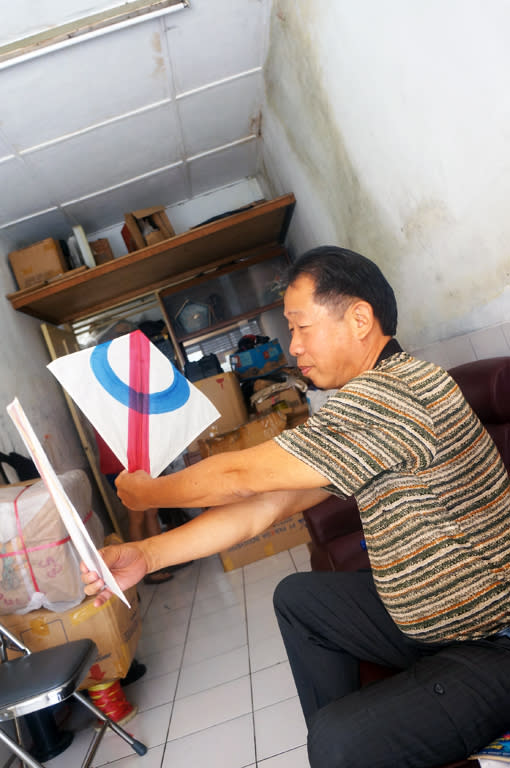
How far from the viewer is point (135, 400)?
3.79 ft

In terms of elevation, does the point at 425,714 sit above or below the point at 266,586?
above

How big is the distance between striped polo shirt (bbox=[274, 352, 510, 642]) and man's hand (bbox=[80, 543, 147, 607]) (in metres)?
0.36

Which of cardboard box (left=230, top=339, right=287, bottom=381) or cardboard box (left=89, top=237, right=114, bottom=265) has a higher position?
cardboard box (left=89, top=237, right=114, bottom=265)

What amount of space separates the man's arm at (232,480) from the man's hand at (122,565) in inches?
3.7

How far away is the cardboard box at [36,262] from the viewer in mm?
4035

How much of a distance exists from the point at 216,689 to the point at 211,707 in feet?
0.39

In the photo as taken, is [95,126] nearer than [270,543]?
Yes

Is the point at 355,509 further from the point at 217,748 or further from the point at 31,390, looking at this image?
the point at 31,390

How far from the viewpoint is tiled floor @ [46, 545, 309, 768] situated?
1.86 metres

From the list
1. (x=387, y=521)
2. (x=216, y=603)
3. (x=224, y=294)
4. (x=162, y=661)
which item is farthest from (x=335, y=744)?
(x=224, y=294)

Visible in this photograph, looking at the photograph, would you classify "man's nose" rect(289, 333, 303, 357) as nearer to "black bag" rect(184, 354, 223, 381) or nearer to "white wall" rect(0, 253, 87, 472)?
"white wall" rect(0, 253, 87, 472)

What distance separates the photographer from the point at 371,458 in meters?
0.85

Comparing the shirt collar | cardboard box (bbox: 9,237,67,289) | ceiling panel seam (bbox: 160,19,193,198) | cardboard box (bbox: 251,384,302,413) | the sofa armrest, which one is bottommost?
the sofa armrest

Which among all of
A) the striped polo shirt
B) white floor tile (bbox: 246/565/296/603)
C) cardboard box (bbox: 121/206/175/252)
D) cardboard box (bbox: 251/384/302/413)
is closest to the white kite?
the striped polo shirt
